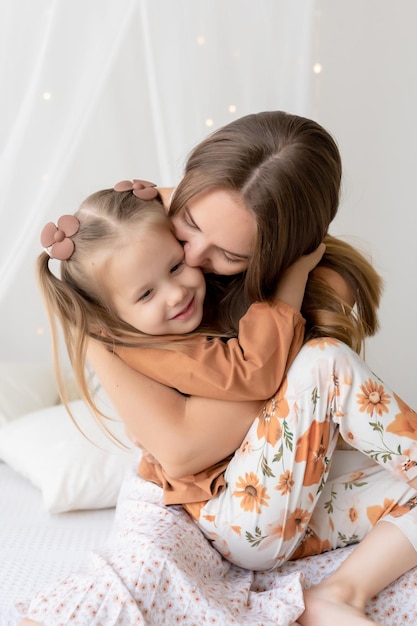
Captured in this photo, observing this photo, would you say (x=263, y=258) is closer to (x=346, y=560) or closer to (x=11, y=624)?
(x=346, y=560)

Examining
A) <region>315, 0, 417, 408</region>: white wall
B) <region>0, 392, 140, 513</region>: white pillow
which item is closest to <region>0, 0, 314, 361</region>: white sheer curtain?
<region>315, 0, 417, 408</region>: white wall

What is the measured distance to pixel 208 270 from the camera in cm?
156

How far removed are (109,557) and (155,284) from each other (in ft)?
1.59

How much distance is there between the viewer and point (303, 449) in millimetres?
1431

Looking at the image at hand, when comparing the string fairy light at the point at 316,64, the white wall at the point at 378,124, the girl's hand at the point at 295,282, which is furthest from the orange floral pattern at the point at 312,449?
the string fairy light at the point at 316,64

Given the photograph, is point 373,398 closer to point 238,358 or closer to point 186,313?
point 238,358

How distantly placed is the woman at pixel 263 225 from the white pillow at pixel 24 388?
0.82 m

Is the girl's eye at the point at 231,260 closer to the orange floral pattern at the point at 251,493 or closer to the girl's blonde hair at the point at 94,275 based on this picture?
the girl's blonde hair at the point at 94,275

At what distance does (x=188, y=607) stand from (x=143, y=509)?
265mm

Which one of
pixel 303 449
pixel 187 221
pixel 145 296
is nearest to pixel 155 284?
pixel 145 296

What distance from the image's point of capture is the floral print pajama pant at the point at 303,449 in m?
1.43

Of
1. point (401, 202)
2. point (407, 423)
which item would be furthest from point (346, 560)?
point (401, 202)

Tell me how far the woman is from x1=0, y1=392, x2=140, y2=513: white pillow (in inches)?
15.0

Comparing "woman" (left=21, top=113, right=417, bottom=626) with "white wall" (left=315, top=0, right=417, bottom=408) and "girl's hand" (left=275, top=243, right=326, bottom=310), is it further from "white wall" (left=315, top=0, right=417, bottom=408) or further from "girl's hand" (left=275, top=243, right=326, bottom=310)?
"white wall" (left=315, top=0, right=417, bottom=408)
